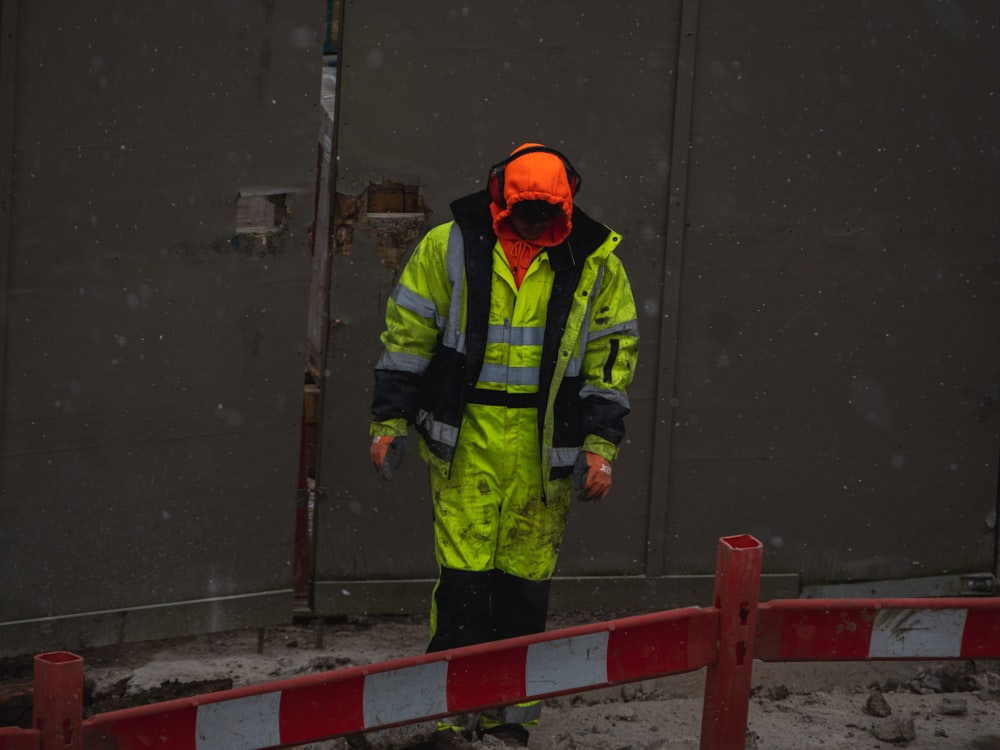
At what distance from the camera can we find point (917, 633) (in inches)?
176

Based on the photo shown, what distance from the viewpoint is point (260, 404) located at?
5.57m

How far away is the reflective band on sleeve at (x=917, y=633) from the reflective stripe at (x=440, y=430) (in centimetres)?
138

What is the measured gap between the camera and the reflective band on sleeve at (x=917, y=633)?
443 centimetres

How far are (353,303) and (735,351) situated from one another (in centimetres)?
156

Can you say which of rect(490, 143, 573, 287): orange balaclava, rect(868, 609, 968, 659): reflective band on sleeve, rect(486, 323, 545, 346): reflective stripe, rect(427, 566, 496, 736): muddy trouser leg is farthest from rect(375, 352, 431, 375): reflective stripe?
rect(868, 609, 968, 659): reflective band on sleeve

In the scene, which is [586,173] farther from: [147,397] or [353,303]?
[147,397]

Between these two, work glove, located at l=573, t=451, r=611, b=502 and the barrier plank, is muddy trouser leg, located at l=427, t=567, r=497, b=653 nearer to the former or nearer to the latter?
work glove, located at l=573, t=451, r=611, b=502

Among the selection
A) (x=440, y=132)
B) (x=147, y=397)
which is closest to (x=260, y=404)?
(x=147, y=397)

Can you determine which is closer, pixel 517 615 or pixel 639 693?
pixel 517 615

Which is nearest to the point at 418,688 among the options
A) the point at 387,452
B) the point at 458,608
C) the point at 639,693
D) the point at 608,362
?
the point at 458,608

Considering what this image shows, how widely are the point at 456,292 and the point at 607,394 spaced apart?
23.4 inches

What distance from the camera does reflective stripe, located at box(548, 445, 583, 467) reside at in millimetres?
4797

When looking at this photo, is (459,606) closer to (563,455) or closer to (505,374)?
(563,455)

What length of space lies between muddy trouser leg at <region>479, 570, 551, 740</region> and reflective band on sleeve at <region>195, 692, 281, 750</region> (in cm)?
135
